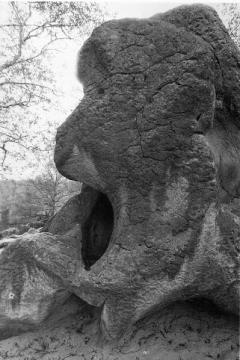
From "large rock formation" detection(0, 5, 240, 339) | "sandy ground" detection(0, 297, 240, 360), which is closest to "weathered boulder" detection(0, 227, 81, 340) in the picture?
"large rock formation" detection(0, 5, 240, 339)

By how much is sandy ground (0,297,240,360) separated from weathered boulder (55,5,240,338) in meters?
0.23

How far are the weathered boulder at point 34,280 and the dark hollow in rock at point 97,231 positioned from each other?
9.0 inches

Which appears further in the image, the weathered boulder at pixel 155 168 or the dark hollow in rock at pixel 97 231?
the dark hollow in rock at pixel 97 231

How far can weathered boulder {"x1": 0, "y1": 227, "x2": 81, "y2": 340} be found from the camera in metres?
2.69

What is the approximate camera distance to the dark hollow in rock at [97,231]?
3033 millimetres

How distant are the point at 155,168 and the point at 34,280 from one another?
1.38 m

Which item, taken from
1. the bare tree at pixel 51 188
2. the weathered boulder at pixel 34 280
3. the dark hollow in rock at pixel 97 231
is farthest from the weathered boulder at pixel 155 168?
the bare tree at pixel 51 188

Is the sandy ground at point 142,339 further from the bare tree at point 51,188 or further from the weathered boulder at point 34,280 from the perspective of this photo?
the bare tree at point 51,188

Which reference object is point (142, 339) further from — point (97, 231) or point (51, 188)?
point (51, 188)

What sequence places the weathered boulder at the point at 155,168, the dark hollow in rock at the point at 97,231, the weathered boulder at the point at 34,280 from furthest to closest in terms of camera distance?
the dark hollow in rock at the point at 97,231
the weathered boulder at the point at 34,280
the weathered boulder at the point at 155,168

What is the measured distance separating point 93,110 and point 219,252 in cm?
147

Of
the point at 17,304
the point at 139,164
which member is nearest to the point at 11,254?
the point at 17,304

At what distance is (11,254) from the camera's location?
9.50 feet

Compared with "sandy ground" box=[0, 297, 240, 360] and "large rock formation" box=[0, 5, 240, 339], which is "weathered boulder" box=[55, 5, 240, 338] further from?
"sandy ground" box=[0, 297, 240, 360]
